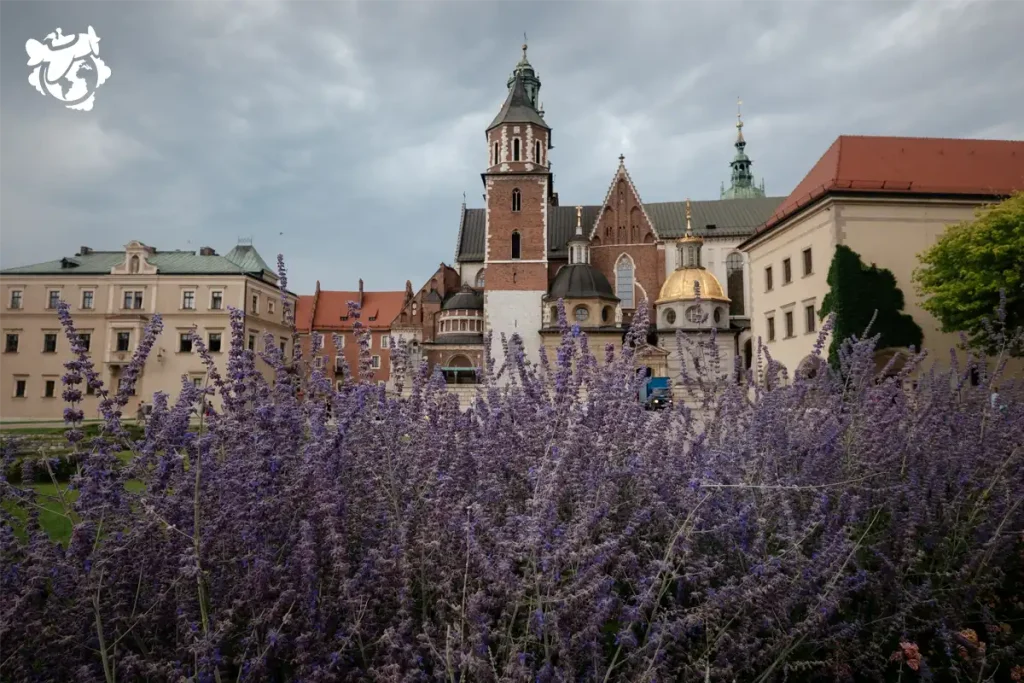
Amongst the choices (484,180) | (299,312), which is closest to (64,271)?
(299,312)

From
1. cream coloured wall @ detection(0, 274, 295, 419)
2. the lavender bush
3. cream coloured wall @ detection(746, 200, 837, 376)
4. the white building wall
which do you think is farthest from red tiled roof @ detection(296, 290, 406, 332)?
the lavender bush

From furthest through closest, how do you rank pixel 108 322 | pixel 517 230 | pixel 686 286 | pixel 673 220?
pixel 673 220, pixel 517 230, pixel 108 322, pixel 686 286

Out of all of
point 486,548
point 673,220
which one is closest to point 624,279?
point 673,220

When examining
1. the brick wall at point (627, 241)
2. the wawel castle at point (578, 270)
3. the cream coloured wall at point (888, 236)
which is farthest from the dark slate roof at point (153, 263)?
the cream coloured wall at point (888, 236)

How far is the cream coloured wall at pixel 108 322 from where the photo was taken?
42.6 metres

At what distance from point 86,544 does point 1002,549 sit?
493 centimetres

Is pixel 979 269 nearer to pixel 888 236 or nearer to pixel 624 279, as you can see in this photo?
pixel 888 236

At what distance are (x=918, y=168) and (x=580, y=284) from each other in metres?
20.1

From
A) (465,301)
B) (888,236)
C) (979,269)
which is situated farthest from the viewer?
(465,301)

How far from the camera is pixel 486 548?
2953mm

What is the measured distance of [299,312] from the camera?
60438mm

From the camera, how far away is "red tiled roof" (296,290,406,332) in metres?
59.6

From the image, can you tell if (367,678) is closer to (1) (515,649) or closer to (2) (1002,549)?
(1) (515,649)

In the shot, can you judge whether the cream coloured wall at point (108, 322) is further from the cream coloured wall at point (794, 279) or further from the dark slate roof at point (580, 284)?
the cream coloured wall at point (794, 279)
